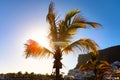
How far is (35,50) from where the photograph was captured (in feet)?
52.1

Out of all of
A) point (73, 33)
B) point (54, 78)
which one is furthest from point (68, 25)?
point (54, 78)

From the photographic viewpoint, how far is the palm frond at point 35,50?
1559cm

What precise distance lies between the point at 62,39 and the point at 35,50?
159 centimetres

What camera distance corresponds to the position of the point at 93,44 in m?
16.0

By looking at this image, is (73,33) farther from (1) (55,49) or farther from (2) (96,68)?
(2) (96,68)

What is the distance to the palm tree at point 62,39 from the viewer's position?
1591 cm

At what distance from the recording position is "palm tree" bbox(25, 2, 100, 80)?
52.2 ft

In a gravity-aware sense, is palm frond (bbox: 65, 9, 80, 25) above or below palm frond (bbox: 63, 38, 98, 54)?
above

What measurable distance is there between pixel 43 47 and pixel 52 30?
1.04 meters

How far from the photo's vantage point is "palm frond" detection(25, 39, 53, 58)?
1559 cm

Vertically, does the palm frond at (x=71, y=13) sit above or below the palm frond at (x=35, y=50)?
above

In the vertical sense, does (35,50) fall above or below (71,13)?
below

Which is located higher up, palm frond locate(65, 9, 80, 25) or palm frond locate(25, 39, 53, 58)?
palm frond locate(65, 9, 80, 25)

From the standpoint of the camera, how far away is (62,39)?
16.4 m
